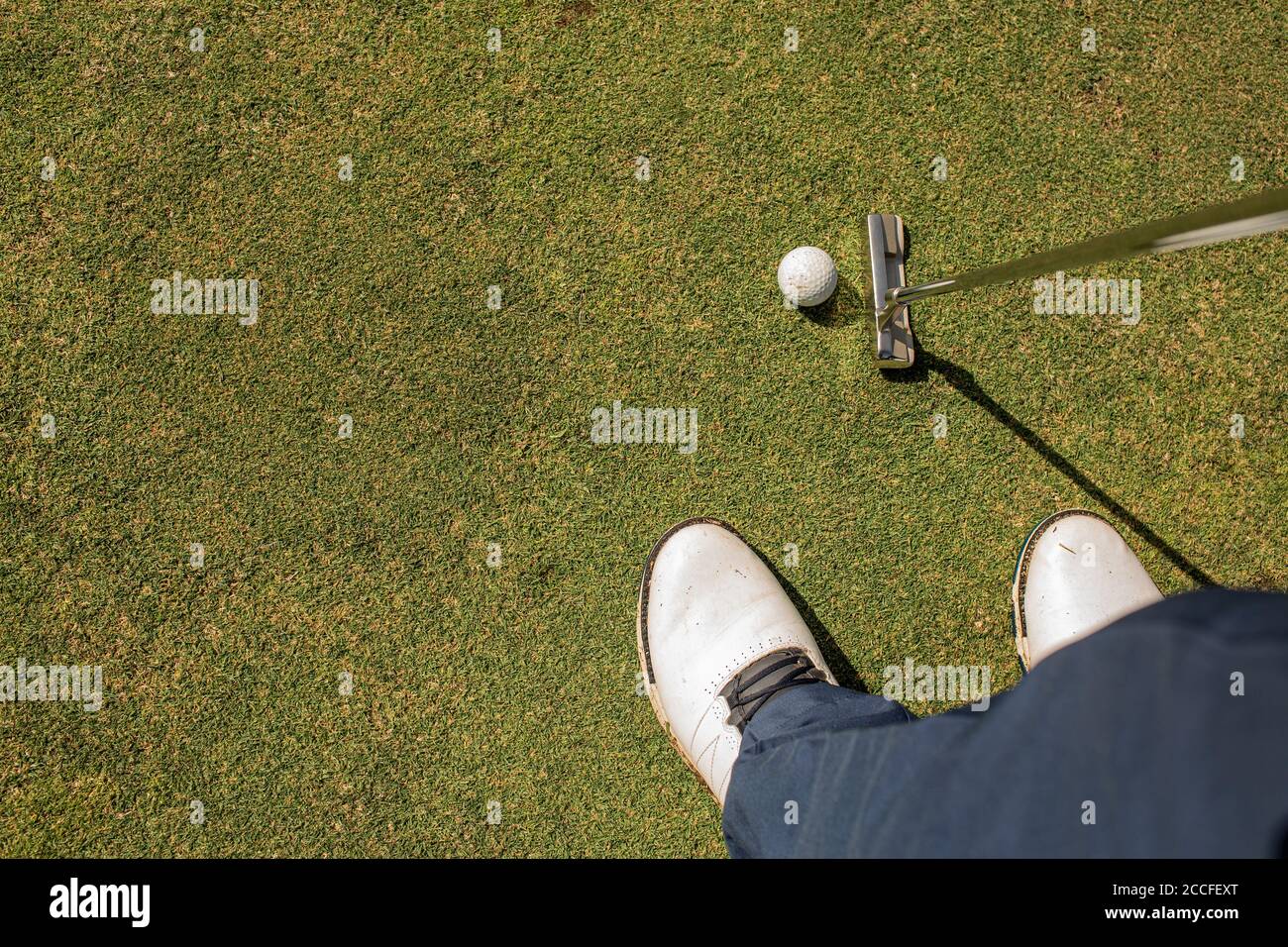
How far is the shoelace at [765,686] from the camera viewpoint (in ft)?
8.89

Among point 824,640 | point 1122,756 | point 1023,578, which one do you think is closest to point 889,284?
point 1023,578

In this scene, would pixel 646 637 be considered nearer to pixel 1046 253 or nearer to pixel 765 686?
pixel 765 686

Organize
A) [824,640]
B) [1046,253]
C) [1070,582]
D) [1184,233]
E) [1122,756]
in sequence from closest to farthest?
[1122,756], [1184,233], [1046,253], [1070,582], [824,640]

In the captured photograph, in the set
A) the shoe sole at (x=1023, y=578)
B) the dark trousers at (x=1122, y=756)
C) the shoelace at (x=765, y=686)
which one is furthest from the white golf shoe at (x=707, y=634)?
the dark trousers at (x=1122, y=756)

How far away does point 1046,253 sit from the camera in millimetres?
1970

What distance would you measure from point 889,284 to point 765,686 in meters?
1.54

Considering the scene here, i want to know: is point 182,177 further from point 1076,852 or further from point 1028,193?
point 1076,852

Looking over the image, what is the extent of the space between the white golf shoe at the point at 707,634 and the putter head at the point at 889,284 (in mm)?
889

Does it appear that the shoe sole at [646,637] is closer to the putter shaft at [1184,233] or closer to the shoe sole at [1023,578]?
the shoe sole at [1023,578]

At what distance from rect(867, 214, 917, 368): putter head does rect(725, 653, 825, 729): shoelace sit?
114 cm

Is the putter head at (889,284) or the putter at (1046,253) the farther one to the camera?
the putter head at (889,284)

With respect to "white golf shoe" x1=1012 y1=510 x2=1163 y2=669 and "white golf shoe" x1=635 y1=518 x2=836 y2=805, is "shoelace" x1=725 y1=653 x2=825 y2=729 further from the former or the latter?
"white golf shoe" x1=1012 y1=510 x2=1163 y2=669

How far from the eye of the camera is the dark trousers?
1119 mm

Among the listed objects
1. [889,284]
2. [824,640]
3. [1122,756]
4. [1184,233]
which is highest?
[889,284]
